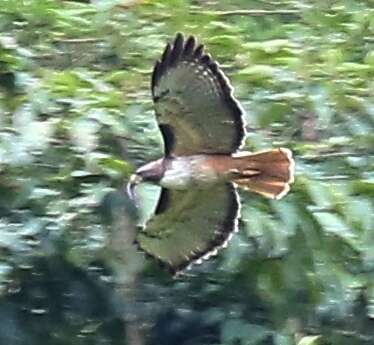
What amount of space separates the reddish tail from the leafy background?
0.34ft

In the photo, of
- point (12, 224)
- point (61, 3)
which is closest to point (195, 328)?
point (12, 224)

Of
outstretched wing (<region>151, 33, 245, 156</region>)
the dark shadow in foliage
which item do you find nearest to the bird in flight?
outstretched wing (<region>151, 33, 245, 156</region>)

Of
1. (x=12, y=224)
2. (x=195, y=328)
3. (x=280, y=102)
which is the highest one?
(x=280, y=102)

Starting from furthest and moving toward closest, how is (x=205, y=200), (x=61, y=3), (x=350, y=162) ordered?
(x=61, y=3), (x=350, y=162), (x=205, y=200)

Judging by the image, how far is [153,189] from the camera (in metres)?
2.61

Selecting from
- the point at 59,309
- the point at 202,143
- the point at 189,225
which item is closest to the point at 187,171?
the point at 202,143

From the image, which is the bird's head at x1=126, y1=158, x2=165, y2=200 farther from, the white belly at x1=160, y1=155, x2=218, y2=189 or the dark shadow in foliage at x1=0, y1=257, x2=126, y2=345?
the dark shadow in foliage at x1=0, y1=257, x2=126, y2=345

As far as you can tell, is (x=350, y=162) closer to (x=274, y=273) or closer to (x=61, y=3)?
(x=274, y=273)

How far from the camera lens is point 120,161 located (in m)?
2.66

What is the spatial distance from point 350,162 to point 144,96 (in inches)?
14.0

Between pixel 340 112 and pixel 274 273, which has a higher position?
pixel 340 112

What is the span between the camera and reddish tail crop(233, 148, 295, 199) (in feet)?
8.32

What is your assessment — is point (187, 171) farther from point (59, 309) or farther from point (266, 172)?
point (59, 309)

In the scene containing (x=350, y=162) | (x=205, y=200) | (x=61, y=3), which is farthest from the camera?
(x=61, y=3)
